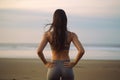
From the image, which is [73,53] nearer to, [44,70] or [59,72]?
[44,70]

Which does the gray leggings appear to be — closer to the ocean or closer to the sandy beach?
the sandy beach

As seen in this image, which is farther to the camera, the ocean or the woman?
the ocean

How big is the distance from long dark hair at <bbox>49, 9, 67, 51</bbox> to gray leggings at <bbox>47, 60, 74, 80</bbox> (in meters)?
0.17

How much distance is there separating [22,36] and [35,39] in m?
1.41

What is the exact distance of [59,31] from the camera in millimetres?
5410

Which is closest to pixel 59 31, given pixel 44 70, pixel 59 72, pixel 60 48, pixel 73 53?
pixel 60 48

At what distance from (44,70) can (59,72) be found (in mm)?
7012

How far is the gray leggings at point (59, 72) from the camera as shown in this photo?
5.35 m

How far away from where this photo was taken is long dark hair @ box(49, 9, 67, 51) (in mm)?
5383

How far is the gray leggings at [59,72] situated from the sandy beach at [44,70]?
5329 millimetres

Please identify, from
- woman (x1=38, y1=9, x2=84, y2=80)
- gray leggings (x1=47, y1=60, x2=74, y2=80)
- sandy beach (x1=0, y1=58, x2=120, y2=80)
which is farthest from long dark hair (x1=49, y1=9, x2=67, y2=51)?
sandy beach (x1=0, y1=58, x2=120, y2=80)

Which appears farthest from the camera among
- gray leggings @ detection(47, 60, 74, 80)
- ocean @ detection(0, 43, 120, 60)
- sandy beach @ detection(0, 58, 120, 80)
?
ocean @ detection(0, 43, 120, 60)

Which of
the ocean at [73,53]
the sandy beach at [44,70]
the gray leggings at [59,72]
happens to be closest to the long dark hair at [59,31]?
the gray leggings at [59,72]

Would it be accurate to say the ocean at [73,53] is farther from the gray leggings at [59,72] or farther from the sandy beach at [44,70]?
the gray leggings at [59,72]
